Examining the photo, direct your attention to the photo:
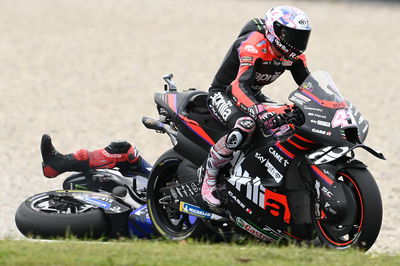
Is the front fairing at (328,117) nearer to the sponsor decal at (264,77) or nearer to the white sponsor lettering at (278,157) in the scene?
the white sponsor lettering at (278,157)

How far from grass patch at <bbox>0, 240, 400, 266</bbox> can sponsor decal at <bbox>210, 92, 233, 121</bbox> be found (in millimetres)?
1461

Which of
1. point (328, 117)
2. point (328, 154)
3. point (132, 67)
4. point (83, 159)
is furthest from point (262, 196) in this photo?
point (132, 67)

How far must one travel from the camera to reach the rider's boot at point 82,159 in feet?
31.4

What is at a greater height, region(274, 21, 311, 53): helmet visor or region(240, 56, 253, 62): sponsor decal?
region(274, 21, 311, 53): helmet visor

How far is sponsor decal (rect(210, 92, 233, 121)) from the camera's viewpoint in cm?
794

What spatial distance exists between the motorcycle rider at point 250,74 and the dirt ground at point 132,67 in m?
2.39

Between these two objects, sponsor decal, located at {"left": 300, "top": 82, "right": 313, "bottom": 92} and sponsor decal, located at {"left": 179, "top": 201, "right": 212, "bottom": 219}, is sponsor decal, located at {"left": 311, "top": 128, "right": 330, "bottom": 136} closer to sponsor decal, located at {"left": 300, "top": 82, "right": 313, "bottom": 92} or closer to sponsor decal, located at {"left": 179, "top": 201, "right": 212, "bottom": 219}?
sponsor decal, located at {"left": 300, "top": 82, "right": 313, "bottom": 92}

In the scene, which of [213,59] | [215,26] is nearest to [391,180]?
[213,59]

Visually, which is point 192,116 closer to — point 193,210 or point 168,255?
point 193,210

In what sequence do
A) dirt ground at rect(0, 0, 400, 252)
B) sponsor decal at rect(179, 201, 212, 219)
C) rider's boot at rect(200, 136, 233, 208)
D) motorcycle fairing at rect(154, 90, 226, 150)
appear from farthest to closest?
dirt ground at rect(0, 0, 400, 252)
motorcycle fairing at rect(154, 90, 226, 150)
sponsor decal at rect(179, 201, 212, 219)
rider's boot at rect(200, 136, 233, 208)

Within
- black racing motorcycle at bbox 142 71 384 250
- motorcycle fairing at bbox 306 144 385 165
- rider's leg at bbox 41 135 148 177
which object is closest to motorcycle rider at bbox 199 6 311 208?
black racing motorcycle at bbox 142 71 384 250

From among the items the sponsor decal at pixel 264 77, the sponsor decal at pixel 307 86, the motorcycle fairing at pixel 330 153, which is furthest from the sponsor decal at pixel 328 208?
the sponsor decal at pixel 264 77

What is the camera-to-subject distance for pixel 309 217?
24.6 ft

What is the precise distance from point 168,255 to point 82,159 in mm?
3281
